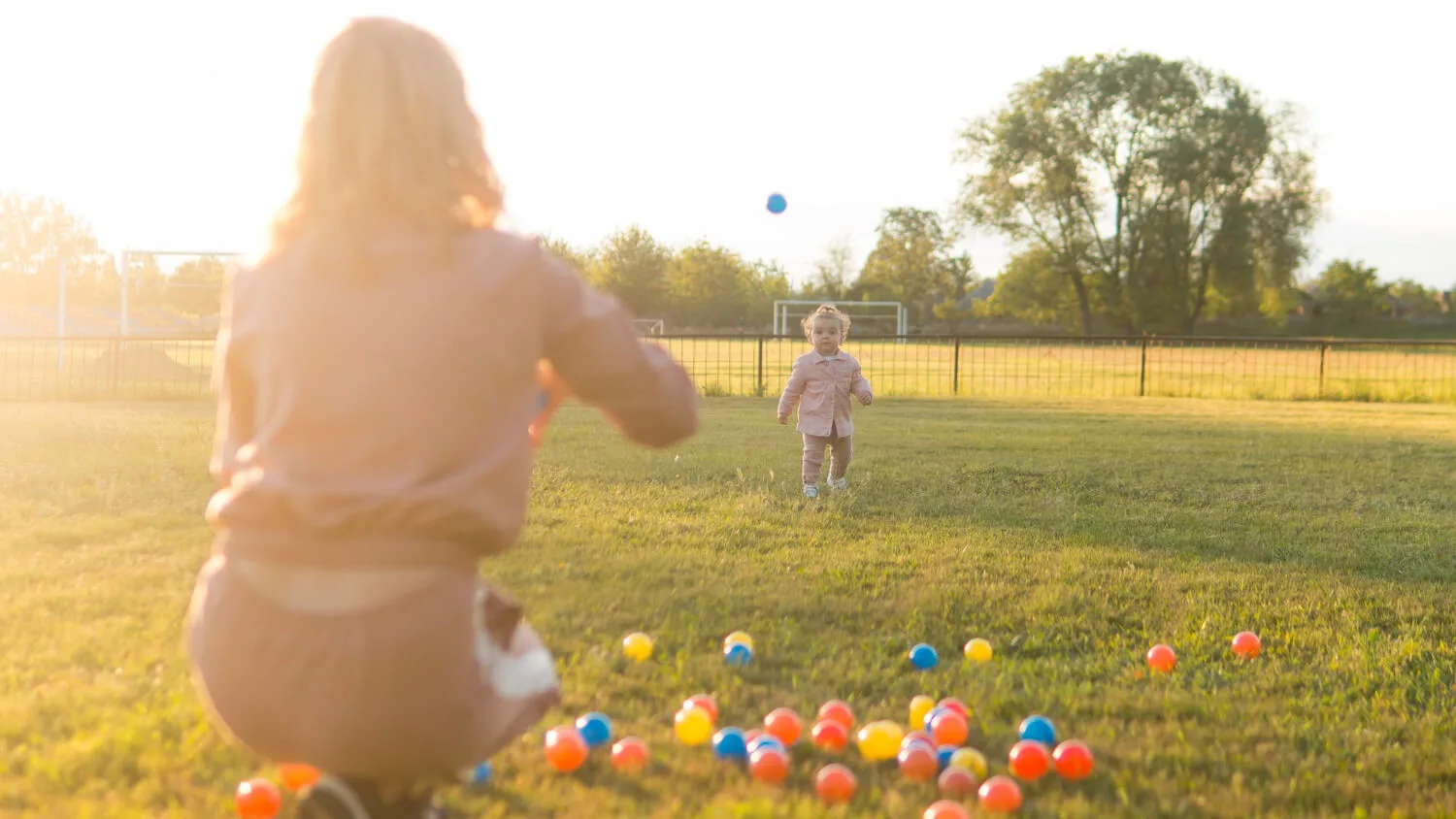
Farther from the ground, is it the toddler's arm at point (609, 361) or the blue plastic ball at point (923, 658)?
the toddler's arm at point (609, 361)

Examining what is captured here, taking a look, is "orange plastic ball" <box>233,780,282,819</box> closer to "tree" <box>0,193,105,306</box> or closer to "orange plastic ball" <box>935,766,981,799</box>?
"orange plastic ball" <box>935,766,981,799</box>

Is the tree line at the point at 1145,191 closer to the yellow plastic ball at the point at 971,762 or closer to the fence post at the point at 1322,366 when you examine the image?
the fence post at the point at 1322,366

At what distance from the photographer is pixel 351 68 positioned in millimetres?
1990

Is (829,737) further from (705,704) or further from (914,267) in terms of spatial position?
(914,267)

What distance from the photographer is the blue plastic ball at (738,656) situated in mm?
4344

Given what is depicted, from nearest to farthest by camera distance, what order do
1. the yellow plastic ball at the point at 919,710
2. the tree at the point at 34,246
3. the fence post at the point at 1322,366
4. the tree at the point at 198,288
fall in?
the yellow plastic ball at the point at 919,710
the fence post at the point at 1322,366
the tree at the point at 198,288
the tree at the point at 34,246

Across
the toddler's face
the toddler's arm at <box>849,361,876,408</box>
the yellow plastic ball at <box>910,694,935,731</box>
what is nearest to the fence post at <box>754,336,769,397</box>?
the toddler's face

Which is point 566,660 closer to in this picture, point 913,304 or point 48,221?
point 48,221

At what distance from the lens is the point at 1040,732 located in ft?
11.7

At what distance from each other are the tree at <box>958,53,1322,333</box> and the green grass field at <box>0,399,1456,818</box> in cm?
4498

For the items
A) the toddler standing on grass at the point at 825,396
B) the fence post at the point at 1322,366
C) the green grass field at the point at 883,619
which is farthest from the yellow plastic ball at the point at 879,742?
the fence post at the point at 1322,366

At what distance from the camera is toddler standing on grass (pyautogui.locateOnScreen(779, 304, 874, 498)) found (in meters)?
8.83

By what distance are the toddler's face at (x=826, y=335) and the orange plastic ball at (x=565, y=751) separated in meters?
6.03

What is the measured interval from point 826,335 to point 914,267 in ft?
234
